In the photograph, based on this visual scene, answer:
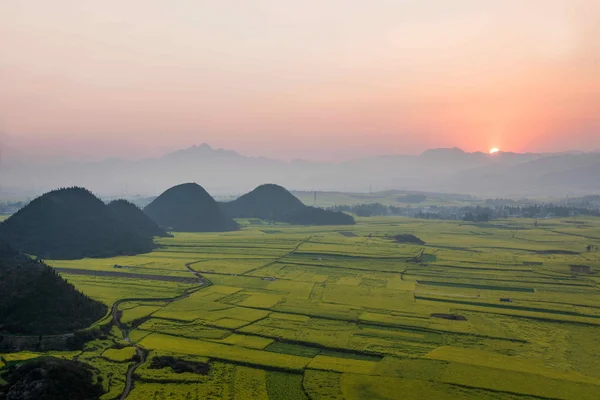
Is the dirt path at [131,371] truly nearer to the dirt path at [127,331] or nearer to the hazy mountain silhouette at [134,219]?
the dirt path at [127,331]

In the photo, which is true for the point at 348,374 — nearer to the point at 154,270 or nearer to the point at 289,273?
the point at 289,273

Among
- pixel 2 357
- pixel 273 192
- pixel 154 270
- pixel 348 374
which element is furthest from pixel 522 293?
pixel 273 192

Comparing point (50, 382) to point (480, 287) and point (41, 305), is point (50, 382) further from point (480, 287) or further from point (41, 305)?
point (480, 287)

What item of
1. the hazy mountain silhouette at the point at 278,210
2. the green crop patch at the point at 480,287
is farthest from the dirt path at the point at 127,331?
the hazy mountain silhouette at the point at 278,210

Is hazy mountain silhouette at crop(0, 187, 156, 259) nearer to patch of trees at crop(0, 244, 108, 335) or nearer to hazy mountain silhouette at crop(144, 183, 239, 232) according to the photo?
hazy mountain silhouette at crop(144, 183, 239, 232)

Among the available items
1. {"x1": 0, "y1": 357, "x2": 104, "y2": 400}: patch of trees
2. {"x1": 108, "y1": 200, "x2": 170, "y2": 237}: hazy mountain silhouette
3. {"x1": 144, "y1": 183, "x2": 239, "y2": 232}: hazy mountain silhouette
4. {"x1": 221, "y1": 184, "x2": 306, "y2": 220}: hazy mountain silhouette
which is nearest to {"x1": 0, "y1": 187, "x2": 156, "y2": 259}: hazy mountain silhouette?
{"x1": 108, "y1": 200, "x2": 170, "y2": 237}: hazy mountain silhouette

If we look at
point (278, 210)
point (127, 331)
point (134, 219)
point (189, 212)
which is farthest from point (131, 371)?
point (278, 210)
